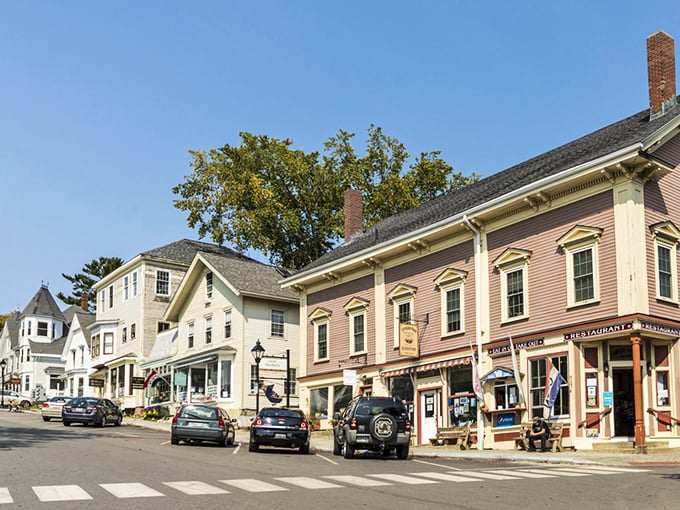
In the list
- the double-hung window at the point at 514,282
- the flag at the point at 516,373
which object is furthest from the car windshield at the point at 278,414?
the double-hung window at the point at 514,282

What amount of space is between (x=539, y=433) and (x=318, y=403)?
52.9 ft

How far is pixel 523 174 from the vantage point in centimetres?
3128

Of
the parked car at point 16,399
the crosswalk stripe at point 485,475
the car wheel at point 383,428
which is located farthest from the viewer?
the parked car at point 16,399

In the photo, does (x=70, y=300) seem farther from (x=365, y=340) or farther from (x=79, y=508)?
(x=79, y=508)

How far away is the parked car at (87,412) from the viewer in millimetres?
40844

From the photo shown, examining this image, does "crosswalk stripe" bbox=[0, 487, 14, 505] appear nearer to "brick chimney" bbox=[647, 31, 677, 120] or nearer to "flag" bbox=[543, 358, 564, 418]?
"flag" bbox=[543, 358, 564, 418]

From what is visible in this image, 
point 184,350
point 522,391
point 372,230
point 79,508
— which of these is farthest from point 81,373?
point 79,508

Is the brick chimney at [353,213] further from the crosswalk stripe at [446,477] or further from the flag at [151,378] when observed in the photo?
the crosswalk stripe at [446,477]

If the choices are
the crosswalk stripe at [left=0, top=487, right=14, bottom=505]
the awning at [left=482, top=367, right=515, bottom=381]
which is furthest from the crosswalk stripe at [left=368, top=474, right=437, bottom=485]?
the awning at [left=482, top=367, right=515, bottom=381]

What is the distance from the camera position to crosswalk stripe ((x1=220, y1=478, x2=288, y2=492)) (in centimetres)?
1338

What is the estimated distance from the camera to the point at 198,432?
27.2m

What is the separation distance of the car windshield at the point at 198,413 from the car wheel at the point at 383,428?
676cm

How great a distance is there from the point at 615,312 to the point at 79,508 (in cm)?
1797

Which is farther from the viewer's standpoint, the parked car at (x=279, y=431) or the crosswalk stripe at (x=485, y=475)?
the parked car at (x=279, y=431)
